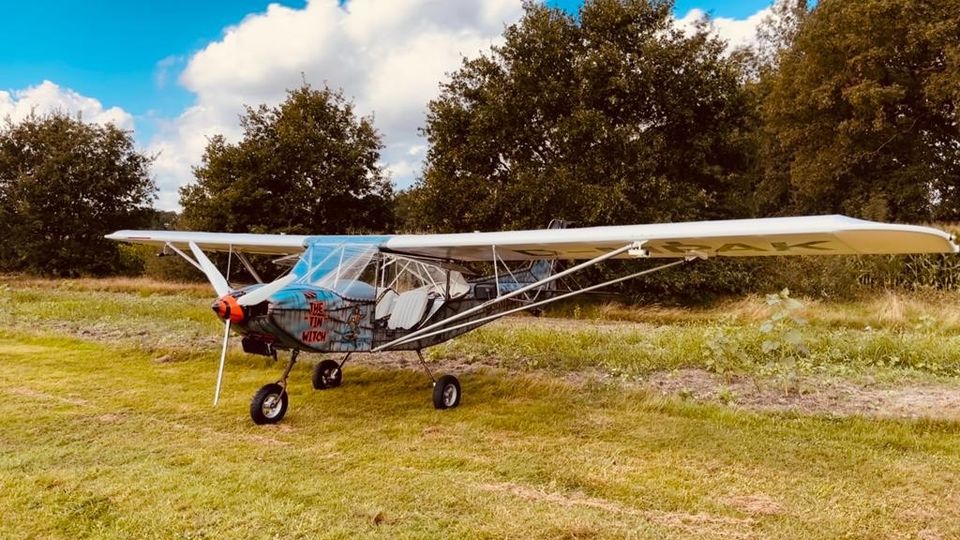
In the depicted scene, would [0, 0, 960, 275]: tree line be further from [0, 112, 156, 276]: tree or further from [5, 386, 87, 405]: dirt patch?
[5, 386, 87, 405]: dirt patch

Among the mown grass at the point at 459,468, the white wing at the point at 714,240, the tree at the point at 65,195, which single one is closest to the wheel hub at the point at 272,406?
the mown grass at the point at 459,468

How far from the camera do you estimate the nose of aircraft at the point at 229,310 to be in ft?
16.9

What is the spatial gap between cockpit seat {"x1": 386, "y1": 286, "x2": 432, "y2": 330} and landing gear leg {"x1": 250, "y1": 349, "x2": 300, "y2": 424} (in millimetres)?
1322

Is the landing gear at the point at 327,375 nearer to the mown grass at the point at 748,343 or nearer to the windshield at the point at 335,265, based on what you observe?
the windshield at the point at 335,265

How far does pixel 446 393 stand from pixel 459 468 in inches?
80.4

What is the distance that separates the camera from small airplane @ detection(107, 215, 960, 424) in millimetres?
5117

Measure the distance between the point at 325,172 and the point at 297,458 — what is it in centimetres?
1864

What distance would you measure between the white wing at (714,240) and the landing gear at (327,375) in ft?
6.18

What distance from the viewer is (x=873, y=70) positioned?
63.3ft

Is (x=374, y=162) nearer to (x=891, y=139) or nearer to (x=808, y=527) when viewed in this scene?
(x=891, y=139)

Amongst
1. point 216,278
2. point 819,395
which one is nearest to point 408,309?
point 216,278

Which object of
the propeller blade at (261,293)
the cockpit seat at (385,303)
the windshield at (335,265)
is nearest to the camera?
the propeller blade at (261,293)

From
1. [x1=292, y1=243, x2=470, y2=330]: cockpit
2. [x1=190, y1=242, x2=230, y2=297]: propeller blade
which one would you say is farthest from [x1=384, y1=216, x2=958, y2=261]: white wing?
Result: [x1=190, y1=242, x2=230, y2=297]: propeller blade

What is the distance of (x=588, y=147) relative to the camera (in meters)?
15.4
